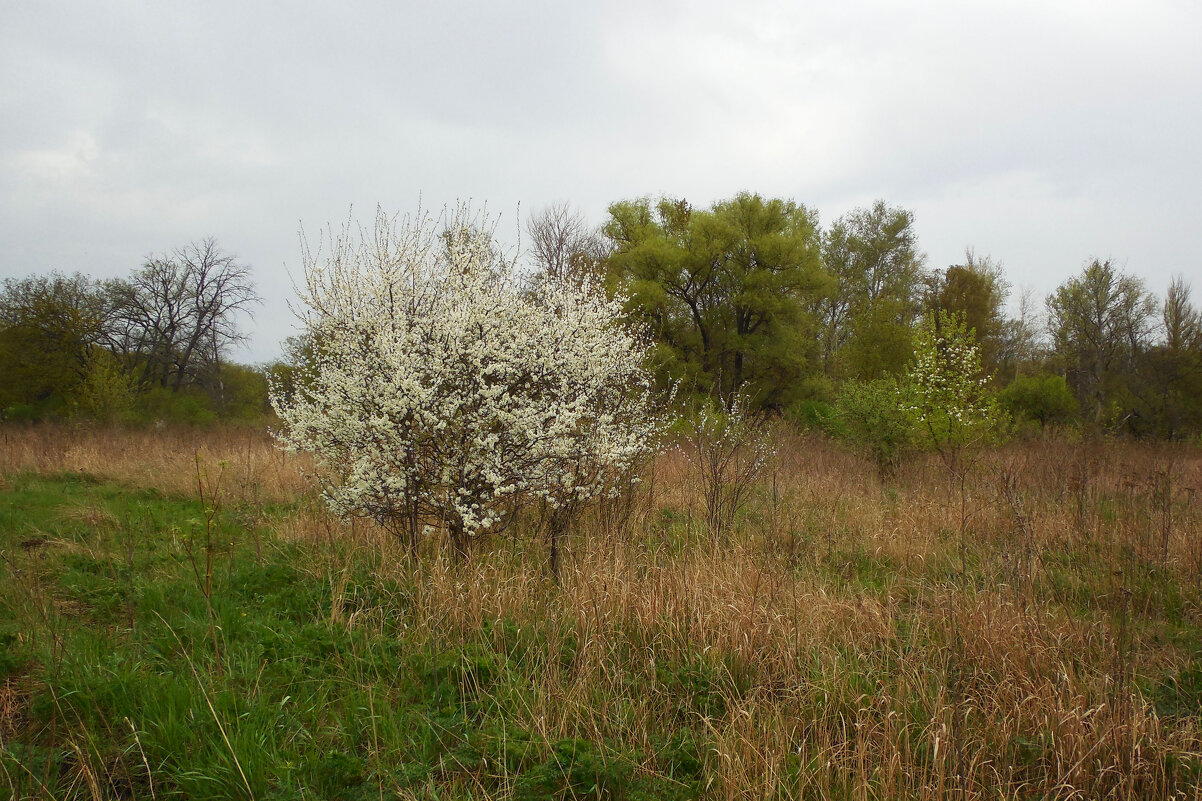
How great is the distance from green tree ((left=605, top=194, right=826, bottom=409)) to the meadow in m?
17.3

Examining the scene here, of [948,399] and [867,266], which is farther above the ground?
[867,266]

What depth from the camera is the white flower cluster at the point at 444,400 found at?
4633 millimetres

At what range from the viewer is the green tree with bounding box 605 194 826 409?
22.4m

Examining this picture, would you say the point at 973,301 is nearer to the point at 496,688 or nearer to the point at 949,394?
the point at 949,394

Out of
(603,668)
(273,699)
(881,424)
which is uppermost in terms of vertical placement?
(881,424)

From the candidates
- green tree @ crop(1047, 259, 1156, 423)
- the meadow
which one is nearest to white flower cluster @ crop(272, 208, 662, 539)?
the meadow

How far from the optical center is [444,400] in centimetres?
459

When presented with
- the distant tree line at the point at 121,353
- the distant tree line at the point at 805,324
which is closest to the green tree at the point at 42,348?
the distant tree line at the point at 121,353

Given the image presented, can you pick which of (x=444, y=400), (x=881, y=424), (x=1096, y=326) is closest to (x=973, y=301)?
(x=1096, y=326)

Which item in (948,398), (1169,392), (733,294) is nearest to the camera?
(948,398)

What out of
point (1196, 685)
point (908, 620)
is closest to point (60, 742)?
point (908, 620)

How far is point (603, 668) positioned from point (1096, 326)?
3105cm

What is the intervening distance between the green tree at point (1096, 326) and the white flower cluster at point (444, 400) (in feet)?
84.7

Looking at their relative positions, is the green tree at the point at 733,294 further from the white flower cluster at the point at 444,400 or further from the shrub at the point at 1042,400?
the white flower cluster at the point at 444,400
